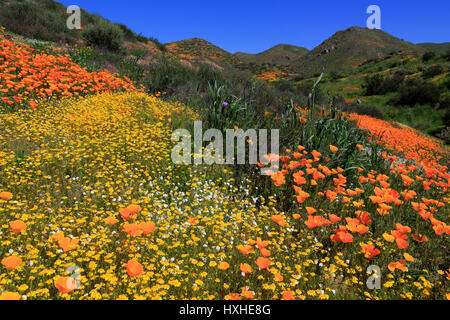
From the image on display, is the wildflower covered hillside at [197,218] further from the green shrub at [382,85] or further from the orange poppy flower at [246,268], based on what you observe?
the green shrub at [382,85]

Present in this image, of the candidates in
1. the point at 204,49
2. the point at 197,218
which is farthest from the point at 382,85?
the point at 204,49

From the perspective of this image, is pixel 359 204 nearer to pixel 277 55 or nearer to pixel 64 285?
pixel 64 285

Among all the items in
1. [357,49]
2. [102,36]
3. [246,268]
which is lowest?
[246,268]

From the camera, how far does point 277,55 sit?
12294 centimetres

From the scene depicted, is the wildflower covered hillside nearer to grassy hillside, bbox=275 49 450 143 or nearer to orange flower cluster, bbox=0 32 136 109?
orange flower cluster, bbox=0 32 136 109

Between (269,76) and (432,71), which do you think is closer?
(432,71)

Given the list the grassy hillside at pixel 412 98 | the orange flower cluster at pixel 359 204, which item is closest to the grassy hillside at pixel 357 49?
the grassy hillside at pixel 412 98

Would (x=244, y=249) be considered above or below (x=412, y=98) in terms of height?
below

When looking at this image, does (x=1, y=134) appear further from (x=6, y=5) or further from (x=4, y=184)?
(x=6, y=5)

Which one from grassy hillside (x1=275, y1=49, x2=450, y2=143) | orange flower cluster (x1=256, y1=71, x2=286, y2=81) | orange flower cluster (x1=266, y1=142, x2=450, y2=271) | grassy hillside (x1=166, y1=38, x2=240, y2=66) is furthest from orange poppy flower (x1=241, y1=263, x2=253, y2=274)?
grassy hillside (x1=166, y1=38, x2=240, y2=66)

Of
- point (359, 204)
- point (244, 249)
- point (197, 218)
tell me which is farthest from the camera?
point (197, 218)

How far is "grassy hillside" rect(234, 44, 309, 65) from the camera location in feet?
371

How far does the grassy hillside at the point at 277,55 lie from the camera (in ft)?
371

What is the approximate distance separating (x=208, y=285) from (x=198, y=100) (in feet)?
21.3
